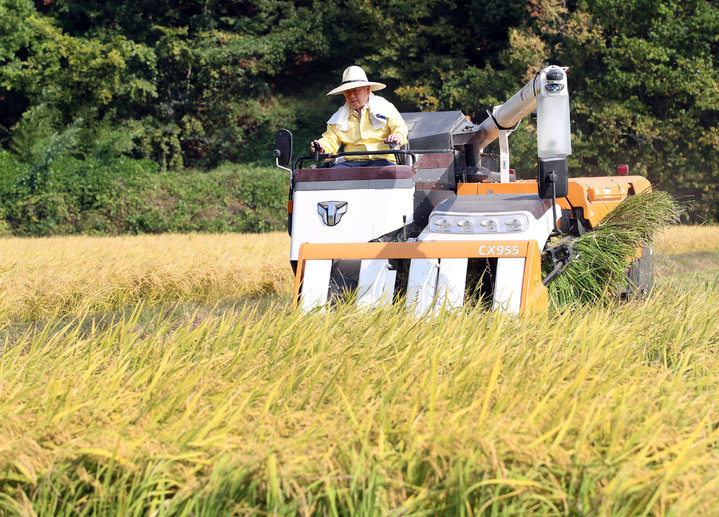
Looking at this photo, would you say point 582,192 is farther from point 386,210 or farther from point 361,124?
point 361,124

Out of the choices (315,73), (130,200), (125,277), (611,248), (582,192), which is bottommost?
(130,200)

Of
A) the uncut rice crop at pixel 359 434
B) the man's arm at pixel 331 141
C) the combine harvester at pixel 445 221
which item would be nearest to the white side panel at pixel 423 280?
the combine harvester at pixel 445 221

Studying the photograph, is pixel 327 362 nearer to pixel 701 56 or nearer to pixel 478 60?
pixel 701 56

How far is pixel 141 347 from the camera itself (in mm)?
3441

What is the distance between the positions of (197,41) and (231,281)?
20.8 meters

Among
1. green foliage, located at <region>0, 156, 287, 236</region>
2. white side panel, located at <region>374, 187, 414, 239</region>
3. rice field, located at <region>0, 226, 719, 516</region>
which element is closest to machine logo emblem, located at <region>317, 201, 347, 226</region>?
white side panel, located at <region>374, 187, 414, 239</region>

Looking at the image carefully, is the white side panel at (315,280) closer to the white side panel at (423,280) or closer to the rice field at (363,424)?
the white side panel at (423,280)

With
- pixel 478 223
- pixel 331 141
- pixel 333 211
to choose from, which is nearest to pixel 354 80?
pixel 331 141

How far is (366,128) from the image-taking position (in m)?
6.22

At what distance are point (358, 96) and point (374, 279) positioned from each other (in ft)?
5.90

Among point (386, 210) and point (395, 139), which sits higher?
point (395, 139)

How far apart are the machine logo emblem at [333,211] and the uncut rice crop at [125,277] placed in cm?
248

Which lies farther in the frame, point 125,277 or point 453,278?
point 125,277

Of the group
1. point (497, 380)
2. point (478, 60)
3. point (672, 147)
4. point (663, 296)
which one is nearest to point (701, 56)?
point (672, 147)
